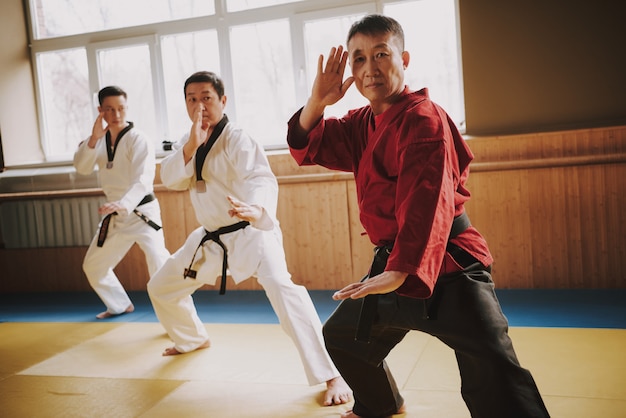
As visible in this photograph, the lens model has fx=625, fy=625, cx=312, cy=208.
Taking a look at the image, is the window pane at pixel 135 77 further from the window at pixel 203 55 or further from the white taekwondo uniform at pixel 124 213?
the white taekwondo uniform at pixel 124 213

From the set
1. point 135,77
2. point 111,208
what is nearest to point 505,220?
point 111,208

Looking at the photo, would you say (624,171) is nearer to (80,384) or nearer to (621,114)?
(621,114)

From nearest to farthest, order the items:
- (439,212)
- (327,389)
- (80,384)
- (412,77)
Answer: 1. (439,212)
2. (327,389)
3. (80,384)
4. (412,77)

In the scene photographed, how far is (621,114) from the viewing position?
4.32 m

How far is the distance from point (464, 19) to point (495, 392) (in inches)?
135

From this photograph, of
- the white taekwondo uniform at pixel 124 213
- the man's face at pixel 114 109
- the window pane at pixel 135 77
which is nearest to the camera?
the white taekwondo uniform at pixel 124 213

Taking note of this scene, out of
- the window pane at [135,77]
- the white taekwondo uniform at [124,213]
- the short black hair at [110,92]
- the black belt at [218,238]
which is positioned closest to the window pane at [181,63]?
the window pane at [135,77]

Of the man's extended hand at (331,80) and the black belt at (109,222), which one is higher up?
the man's extended hand at (331,80)

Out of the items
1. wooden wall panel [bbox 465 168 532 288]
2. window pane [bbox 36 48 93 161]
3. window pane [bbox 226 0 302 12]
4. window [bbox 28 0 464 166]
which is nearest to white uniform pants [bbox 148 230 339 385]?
wooden wall panel [bbox 465 168 532 288]

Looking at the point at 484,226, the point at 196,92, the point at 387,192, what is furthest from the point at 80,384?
the point at 484,226

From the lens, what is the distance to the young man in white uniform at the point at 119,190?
435cm

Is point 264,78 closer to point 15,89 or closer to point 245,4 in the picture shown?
point 245,4

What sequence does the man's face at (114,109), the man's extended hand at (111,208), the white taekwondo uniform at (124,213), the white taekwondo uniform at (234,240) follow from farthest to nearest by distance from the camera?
the man's face at (114,109)
the white taekwondo uniform at (124,213)
the man's extended hand at (111,208)
the white taekwondo uniform at (234,240)

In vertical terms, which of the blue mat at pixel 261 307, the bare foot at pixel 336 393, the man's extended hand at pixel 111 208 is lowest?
the blue mat at pixel 261 307
